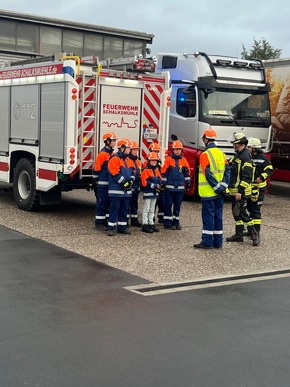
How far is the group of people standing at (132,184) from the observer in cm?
950

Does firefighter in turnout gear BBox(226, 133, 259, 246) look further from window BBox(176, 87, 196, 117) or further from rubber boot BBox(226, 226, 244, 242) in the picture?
window BBox(176, 87, 196, 117)

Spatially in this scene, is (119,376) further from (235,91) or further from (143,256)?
(235,91)

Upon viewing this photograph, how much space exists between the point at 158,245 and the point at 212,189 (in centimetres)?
121

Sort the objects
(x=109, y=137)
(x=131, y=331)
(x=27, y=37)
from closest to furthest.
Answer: (x=131, y=331)
(x=109, y=137)
(x=27, y=37)

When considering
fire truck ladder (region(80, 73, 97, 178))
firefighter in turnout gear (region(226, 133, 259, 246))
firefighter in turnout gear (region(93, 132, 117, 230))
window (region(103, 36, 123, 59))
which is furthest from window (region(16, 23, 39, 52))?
firefighter in turnout gear (region(226, 133, 259, 246))

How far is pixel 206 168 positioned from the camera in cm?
884

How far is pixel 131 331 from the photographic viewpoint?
16.7 feet

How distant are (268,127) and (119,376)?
11.3 meters

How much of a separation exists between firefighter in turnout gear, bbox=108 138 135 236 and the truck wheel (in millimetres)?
2278

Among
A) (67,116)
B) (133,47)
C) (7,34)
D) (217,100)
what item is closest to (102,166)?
(67,116)

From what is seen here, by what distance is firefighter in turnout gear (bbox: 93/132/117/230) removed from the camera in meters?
9.89

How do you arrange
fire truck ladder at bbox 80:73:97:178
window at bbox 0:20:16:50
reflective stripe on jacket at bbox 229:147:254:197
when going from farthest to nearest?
window at bbox 0:20:16:50
fire truck ladder at bbox 80:73:97:178
reflective stripe on jacket at bbox 229:147:254:197

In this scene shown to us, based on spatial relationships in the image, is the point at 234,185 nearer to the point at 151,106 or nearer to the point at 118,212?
the point at 118,212

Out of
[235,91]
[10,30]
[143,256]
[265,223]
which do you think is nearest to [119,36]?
[10,30]
